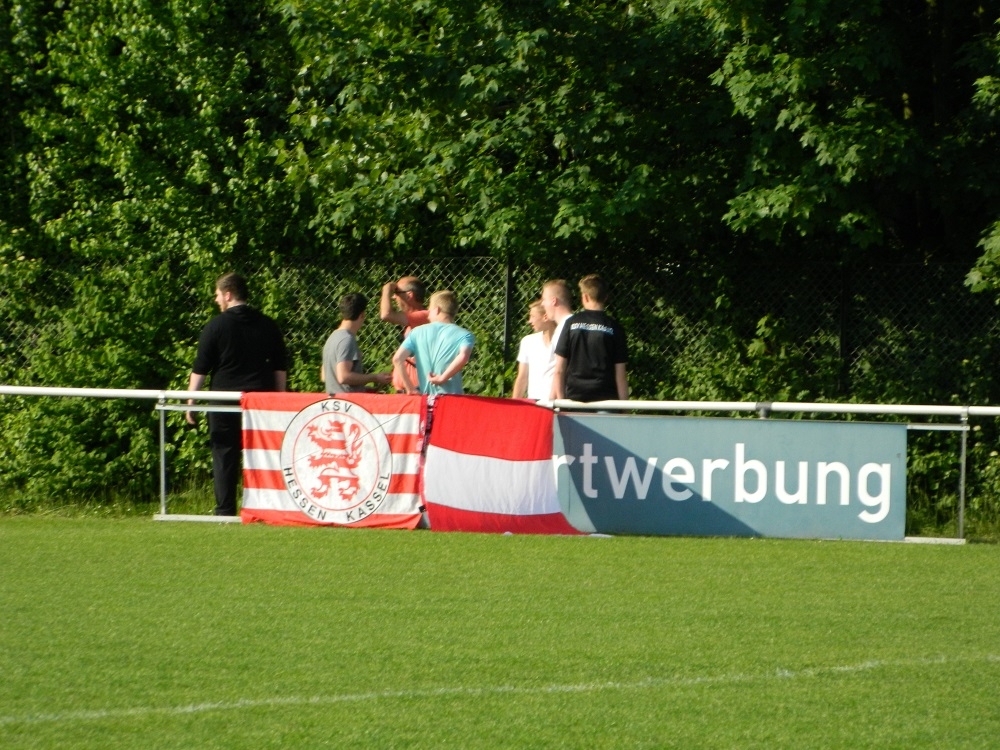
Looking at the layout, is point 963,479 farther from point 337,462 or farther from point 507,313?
point 507,313

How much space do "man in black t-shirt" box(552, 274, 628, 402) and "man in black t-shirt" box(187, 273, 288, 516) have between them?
2.46m

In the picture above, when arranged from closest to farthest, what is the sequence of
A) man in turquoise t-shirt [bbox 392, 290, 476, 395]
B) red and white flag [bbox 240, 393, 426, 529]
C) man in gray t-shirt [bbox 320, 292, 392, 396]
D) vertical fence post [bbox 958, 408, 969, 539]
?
vertical fence post [bbox 958, 408, 969, 539] → red and white flag [bbox 240, 393, 426, 529] → man in turquoise t-shirt [bbox 392, 290, 476, 395] → man in gray t-shirt [bbox 320, 292, 392, 396]

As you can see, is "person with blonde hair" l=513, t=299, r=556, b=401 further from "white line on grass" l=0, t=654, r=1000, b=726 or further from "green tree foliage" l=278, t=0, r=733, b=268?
"white line on grass" l=0, t=654, r=1000, b=726

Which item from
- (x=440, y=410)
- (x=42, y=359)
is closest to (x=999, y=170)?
(x=440, y=410)

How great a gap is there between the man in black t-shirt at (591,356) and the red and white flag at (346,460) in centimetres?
120

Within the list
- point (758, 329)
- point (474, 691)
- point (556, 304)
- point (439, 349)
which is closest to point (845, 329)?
point (758, 329)

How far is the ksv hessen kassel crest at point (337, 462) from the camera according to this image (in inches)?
444

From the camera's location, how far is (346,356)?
39.5 ft

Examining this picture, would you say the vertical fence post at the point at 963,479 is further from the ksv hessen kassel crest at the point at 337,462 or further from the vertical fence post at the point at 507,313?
the vertical fence post at the point at 507,313

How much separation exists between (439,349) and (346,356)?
2.97 feet

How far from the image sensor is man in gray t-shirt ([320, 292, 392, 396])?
39.3 ft

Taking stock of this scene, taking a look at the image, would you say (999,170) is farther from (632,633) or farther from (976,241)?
(632,633)

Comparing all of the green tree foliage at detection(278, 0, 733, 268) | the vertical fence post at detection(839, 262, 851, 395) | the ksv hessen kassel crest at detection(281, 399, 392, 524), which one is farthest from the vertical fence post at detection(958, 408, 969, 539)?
the ksv hessen kassel crest at detection(281, 399, 392, 524)

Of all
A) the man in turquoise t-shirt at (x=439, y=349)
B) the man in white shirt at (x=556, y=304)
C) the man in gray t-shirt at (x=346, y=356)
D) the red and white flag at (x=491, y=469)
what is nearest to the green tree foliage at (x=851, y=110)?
the man in white shirt at (x=556, y=304)
